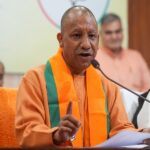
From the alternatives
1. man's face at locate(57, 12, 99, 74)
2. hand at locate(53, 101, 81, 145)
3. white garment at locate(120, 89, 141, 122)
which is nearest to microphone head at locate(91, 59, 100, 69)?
man's face at locate(57, 12, 99, 74)

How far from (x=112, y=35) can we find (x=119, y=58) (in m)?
0.22

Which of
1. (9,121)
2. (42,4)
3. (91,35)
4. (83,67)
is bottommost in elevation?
(9,121)

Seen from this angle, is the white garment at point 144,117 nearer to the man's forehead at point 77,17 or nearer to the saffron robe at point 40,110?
the saffron robe at point 40,110

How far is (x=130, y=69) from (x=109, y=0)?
745 mm

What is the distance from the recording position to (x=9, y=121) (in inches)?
92.9

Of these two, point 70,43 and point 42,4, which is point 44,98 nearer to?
point 70,43

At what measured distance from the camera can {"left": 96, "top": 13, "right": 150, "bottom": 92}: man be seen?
14.4 feet

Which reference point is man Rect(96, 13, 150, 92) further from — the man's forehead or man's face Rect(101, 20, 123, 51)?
the man's forehead

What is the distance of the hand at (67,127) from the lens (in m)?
1.72

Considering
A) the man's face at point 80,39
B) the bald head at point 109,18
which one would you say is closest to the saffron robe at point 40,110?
the man's face at point 80,39

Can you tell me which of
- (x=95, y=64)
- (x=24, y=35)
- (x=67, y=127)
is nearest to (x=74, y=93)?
(x=95, y=64)

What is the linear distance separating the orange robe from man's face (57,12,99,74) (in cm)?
12

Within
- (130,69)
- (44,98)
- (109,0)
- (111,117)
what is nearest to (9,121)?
(44,98)

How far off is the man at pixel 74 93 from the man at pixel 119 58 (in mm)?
2027
